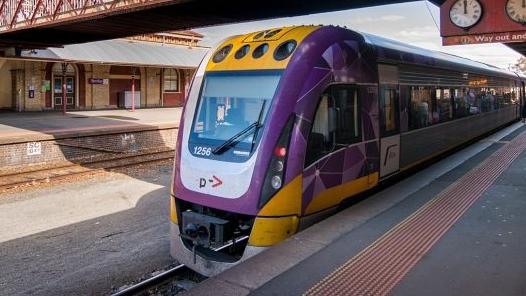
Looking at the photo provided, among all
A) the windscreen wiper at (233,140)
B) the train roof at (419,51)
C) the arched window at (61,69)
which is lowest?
the windscreen wiper at (233,140)

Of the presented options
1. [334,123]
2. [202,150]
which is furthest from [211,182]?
[334,123]

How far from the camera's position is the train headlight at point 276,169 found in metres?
5.73

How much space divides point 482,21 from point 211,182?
578 centimetres

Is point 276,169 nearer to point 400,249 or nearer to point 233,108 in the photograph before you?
point 233,108

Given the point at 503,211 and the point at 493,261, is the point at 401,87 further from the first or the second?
the point at 493,261

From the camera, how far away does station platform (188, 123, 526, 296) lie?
14.4ft

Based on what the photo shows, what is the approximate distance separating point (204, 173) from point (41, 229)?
14.1ft

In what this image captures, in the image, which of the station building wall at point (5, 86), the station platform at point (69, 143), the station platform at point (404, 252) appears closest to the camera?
the station platform at point (404, 252)

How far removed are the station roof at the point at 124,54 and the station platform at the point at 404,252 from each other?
858 inches

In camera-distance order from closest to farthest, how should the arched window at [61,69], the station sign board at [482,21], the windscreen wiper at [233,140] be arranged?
the windscreen wiper at [233,140], the station sign board at [482,21], the arched window at [61,69]

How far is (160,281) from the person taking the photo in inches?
234

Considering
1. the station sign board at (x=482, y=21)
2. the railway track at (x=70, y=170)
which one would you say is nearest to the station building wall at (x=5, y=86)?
the railway track at (x=70, y=170)

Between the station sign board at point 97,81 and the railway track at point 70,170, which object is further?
the station sign board at point 97,81

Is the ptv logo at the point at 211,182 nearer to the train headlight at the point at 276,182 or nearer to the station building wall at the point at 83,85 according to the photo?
the train headlight at the point at 276,182
